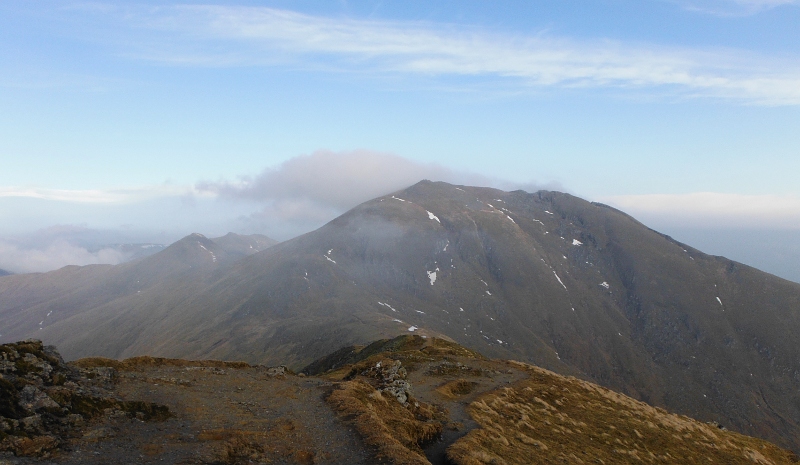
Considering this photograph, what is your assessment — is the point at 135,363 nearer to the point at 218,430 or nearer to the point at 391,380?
the point at 218,430

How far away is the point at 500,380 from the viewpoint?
58.0 meters

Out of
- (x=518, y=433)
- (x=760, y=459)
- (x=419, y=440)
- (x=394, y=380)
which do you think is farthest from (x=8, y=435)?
(x=760, y=459)

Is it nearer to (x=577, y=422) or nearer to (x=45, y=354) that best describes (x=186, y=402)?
(x=45, y=354)

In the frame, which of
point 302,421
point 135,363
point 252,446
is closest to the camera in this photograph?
point 252,446

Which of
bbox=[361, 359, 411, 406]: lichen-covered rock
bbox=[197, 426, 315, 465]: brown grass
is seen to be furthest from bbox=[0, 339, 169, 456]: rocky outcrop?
bbox=[361, 359, 411, 406]: lichen-covered rock

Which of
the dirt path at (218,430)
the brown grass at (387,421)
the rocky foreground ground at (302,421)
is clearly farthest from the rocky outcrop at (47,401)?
the brown grass at (387,421)

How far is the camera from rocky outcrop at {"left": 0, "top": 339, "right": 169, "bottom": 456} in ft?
69.5

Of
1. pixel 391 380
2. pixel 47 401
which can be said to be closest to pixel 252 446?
pixel 47 401

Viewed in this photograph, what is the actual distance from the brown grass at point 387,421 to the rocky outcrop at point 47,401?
11.7m

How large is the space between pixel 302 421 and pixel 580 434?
27096mm

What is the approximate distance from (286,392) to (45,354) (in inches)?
661

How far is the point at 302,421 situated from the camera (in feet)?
95.2

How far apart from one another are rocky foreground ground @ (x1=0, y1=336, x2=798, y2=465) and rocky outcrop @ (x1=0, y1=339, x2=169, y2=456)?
0.25ft

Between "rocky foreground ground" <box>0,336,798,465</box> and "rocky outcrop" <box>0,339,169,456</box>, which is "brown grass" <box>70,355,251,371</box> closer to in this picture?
"rocky foreground ground" <box>0,336,798,465</box>
